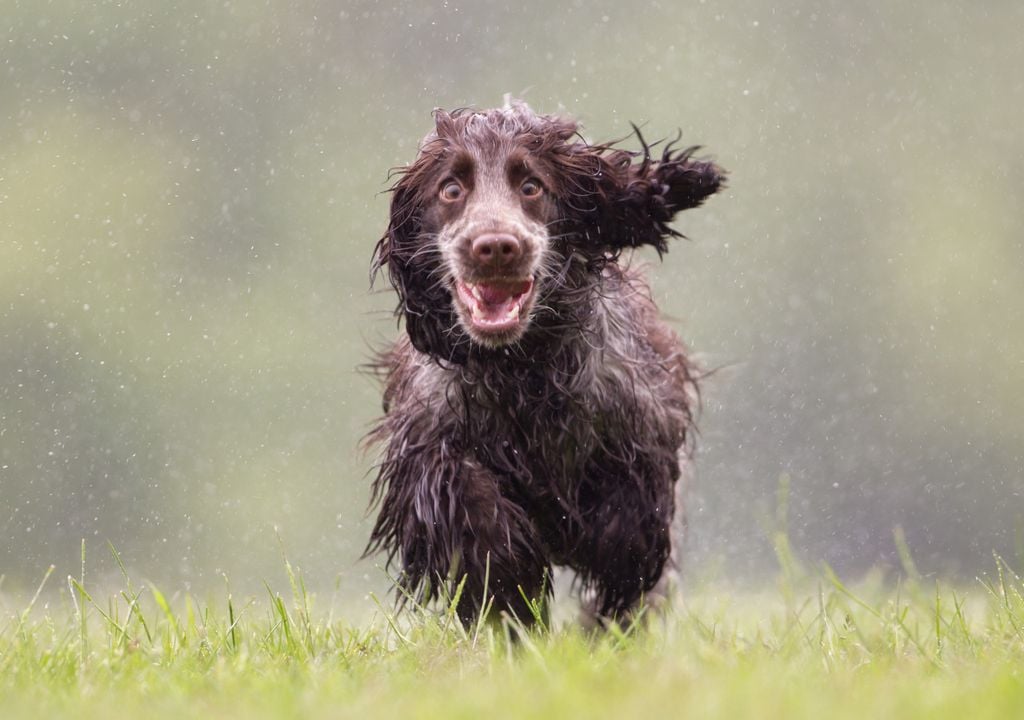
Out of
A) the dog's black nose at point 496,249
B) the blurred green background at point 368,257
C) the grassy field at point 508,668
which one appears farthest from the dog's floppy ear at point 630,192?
the blurred green background at point 368,257

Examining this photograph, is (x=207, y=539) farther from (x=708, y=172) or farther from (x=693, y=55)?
(x=708, y=172)

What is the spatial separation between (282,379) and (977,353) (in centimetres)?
1084

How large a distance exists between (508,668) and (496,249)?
1475 mm

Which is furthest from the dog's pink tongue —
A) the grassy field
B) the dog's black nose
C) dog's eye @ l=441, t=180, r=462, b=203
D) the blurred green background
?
the blurred green background

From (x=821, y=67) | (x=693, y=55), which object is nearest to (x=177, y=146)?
(x=693, y=55)

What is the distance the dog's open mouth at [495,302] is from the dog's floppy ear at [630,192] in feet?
1.22

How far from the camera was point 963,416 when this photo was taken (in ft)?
A: 82.6

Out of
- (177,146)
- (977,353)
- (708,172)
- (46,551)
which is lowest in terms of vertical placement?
(46,551)

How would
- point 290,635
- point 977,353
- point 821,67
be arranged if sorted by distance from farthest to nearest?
point 821,67 → point 977,353 → point 290,635

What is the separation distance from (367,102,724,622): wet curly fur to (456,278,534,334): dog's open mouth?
4cm

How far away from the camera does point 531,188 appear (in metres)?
4.67

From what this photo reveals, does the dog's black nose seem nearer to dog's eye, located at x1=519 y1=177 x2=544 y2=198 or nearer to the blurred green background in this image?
dog's eye, located at x1=519 y1=177 x2=544 y2=198

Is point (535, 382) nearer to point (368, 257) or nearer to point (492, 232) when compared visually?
point (492, 232)

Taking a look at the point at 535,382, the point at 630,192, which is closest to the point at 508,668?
the point at 535,382
